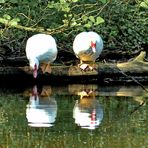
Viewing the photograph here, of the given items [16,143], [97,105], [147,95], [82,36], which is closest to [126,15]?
[82,36]

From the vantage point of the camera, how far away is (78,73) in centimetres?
1411

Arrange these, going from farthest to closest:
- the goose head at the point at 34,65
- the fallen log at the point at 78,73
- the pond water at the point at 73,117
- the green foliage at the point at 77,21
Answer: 1. the green foliage at the point at 77,21
2. the fallen log at the point at 78,73
3. the goose head at the point at 34,65
4. the pond water at the point at 73,117

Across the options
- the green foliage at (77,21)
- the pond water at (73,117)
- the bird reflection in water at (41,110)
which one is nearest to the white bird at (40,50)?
the green foliage at (77,21)

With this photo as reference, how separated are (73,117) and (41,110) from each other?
73cm

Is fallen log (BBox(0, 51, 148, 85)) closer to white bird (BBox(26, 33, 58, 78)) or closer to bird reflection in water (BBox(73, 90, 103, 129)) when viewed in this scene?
white bird (BBox(26, 33, 58, 78))

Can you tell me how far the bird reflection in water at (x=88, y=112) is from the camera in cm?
942

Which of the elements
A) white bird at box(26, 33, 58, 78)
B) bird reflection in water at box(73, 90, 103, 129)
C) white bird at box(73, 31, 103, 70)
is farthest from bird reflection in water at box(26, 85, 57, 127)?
white bird at box(73, 31, 103, 70)

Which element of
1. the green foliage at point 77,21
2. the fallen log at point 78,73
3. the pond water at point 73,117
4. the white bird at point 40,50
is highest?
the green foliage at point 77,21

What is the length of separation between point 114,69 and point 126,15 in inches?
180

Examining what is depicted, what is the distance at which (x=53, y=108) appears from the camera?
1077 cm

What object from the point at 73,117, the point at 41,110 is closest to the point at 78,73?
the point at 41,110

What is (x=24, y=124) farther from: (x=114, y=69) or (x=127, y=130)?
(x=114, y=69)

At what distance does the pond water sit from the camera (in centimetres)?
826

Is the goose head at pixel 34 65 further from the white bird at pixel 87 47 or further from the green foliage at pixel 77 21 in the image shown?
the white bird at pixel 87 47
